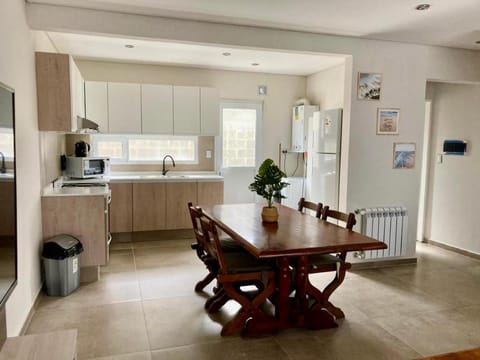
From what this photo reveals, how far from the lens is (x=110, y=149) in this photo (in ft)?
18.4

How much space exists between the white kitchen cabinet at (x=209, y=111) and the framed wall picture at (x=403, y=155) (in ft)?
8.41

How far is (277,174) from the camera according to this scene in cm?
301

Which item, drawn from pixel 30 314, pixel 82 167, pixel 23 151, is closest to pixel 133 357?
pixel 30 314

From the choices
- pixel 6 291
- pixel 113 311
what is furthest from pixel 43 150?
pixel 6 291

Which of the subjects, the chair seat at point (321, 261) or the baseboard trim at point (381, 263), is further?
the baseboard trim at point (381, 263)

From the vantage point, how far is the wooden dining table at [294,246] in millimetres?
2355

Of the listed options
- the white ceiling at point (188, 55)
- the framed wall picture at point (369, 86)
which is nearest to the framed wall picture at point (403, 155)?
the framed wall picture at point (369, 86)

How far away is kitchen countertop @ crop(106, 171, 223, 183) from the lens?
5.09 meters

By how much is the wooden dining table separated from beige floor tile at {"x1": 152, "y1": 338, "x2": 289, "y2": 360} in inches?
6.7

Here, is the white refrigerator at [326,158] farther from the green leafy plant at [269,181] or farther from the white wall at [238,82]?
the green leafy plant at [269,181]

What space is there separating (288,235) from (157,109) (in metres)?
3.42

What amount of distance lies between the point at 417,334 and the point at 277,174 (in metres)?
1.59

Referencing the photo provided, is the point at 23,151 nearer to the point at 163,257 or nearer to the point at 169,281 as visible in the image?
the point at 169,281

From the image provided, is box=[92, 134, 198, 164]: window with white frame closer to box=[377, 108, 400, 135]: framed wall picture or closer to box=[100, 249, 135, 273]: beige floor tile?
box=[100, 249, 135, 273]: beige floor tile
